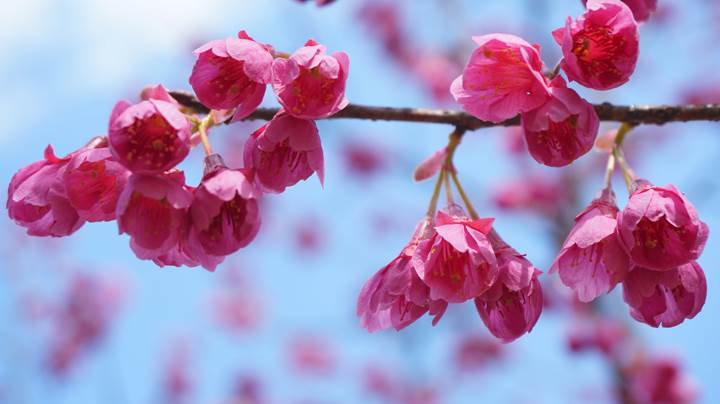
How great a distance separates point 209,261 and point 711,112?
97cm

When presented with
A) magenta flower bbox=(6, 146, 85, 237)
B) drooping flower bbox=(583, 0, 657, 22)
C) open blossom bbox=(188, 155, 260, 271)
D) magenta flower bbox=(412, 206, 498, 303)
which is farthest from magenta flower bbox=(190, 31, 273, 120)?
drooping flower bbox=(583, 0, 657, 22)

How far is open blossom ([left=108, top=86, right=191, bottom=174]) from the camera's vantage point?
3.80 ft

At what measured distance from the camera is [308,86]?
121 cm

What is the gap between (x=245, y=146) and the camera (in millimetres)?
1293

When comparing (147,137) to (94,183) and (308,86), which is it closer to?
(94,183)

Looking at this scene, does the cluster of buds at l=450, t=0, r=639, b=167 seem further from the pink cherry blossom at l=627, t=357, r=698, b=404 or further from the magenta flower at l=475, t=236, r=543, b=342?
the pink cherry blossom at l=627, t=357, r=698, b=404

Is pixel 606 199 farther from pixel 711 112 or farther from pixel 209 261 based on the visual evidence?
pixel 209 261

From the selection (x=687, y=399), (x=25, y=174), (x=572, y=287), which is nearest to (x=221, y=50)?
(x=25, y=174)

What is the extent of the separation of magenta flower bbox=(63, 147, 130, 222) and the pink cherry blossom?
3432mm

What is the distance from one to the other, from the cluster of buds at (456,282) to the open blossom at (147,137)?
429 mm

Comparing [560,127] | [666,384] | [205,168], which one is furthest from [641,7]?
[666,384]

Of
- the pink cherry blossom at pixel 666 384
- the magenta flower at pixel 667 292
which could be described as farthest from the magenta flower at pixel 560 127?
the pink cherry blossom at pixel 666 384

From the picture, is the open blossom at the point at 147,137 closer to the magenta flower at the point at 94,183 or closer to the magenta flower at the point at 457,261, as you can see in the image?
the magenta flower at the point at 94,183

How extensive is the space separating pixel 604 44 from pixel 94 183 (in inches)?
36.6
